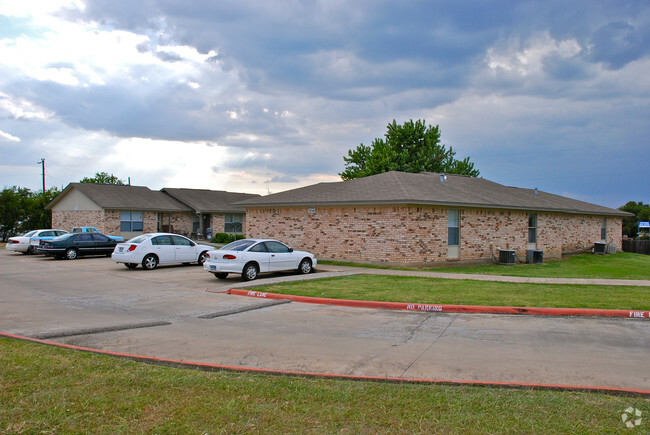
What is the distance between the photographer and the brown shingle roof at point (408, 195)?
21469 mm

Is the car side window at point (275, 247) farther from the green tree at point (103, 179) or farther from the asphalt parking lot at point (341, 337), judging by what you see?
the green tree at point (103, 179)

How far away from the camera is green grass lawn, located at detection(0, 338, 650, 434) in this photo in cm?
440

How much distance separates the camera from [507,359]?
6980mm

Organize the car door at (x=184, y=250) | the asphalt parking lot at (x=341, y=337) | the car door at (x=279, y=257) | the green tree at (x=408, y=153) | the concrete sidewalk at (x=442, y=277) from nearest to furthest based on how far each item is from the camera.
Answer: the asphalt parking lot at (x=341, y=337) → the concrete sidewalk at (x=442, y=277) → the car door at (x=279, y=257) → the car door at (x=184, y=250) → the green tree at (x=408, y=153)

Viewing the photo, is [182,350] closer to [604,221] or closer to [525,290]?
[525,290]

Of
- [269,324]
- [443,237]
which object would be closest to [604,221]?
[443,237]

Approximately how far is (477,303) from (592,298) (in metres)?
3.10

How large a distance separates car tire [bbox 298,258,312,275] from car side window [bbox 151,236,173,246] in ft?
20.1

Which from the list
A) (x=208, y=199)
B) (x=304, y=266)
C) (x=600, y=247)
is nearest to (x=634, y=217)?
(x=600, y=247)

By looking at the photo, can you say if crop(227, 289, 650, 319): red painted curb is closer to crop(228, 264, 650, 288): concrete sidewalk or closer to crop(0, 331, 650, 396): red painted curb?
crop(228, 264, 650, 288): concrete sidewalk

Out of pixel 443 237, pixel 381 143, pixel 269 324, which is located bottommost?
pixel 269 324

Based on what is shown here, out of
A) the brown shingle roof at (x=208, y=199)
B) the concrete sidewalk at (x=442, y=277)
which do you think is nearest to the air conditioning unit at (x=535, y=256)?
the concrete sidewalk at (x=442, y=277)

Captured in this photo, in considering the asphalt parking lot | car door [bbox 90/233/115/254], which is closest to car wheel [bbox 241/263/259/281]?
the asphalt parking lot

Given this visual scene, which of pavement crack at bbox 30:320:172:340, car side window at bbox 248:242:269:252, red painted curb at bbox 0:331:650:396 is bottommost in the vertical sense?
pavement crack at bbox 30:320:172:340
